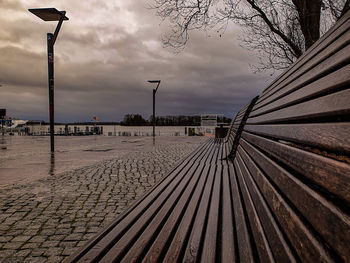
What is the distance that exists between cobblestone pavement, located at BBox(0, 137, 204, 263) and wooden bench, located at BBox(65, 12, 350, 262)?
0.99 metres

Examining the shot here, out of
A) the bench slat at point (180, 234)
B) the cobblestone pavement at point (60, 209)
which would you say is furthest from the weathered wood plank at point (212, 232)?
the cobblestone pavement at point (60, 209)

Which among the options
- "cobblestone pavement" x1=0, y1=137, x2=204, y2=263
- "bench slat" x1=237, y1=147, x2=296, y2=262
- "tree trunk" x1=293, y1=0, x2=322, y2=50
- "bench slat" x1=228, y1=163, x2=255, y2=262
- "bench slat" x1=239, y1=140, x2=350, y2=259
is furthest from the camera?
"tree trunk" x1=293, y1=0, x2=322, y2=50

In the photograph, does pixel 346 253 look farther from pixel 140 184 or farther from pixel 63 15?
pixel 63 15

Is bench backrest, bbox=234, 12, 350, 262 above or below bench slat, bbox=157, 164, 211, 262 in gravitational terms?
above

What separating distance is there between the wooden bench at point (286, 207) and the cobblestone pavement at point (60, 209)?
0.99 meters

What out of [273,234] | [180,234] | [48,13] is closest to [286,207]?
[273,234]

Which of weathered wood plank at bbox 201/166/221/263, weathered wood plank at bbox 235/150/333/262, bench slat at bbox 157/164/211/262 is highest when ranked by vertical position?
weathered wood plank at bbox 235/150/333/262

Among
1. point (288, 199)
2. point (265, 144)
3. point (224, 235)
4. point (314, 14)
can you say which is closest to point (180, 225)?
point (224, 235)

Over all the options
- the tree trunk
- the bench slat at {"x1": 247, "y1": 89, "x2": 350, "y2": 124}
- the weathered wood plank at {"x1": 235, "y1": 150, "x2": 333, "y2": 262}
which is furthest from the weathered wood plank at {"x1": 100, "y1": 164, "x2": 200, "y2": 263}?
the tree trunk

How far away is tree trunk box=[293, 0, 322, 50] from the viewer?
6.00 metres

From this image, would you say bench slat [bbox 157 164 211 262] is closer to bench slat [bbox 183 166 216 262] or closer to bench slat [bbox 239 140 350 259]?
bench slat [bbox 183 166 216 262]

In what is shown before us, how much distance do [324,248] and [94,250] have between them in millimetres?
1124

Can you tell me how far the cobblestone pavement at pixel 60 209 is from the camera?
2.17 metres

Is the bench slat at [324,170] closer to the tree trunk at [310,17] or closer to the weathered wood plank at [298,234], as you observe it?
the weathered wood plank at [298,234]
